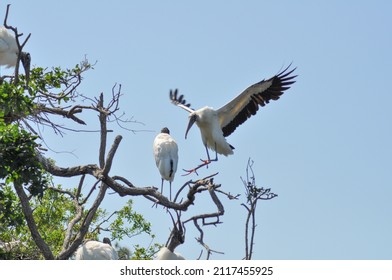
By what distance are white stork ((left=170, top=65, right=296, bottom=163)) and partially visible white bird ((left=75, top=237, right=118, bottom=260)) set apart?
2436mm

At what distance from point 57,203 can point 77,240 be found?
2.49m

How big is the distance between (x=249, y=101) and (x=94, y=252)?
2993mm

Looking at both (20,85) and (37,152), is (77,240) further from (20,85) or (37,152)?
(20,85)

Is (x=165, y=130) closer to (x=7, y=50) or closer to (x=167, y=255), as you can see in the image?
(x=7, y=50)

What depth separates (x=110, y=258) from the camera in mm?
7297

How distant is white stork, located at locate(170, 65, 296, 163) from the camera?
378 inches

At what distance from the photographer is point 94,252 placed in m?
7.26

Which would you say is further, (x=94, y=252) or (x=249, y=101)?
(x=249, y=101)

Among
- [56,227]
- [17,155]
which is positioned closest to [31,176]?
[17,155]

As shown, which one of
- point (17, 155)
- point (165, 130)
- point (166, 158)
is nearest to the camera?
point (17, 155)

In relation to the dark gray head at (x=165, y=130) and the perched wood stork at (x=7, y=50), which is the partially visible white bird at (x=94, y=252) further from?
the perched wood stork at (x=7, y=50)

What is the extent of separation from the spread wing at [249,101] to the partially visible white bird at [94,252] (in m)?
2.76

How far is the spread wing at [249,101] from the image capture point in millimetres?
9633
